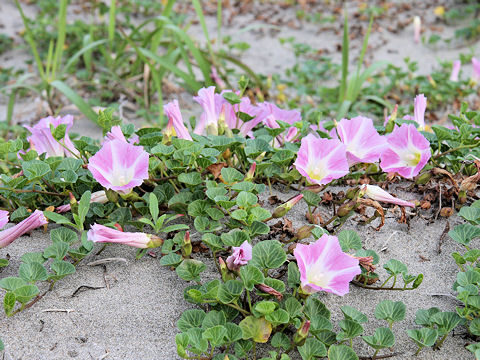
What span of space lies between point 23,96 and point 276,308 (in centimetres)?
295

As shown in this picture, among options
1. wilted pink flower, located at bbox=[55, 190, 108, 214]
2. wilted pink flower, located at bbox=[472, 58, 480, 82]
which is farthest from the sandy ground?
wilted pink flower, located at bbox=[472, 58, 480, 82]

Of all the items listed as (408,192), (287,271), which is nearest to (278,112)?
(408,192)

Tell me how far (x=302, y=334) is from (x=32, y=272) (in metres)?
0.75

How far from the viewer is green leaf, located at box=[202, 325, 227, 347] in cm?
121

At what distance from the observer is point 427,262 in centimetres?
162

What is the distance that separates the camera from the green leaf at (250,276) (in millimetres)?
1296

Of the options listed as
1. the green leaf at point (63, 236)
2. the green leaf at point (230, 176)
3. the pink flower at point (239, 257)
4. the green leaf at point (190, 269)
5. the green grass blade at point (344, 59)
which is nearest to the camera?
the pink flower at point (239, 257)

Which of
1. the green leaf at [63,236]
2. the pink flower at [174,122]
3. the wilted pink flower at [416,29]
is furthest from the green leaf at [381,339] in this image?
the wilted pink flower at [416,29]

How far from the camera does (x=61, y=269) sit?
4.75ft

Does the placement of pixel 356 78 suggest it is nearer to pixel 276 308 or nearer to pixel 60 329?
pixel 276 308

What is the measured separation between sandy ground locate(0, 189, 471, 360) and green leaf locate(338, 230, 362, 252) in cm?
13

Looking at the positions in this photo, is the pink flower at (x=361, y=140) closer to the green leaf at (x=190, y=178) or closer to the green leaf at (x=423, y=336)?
the green leaf at (x=190, y=178)

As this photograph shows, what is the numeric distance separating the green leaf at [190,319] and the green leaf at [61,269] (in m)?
0.35

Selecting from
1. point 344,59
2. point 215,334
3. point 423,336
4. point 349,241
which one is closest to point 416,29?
point 344,59
